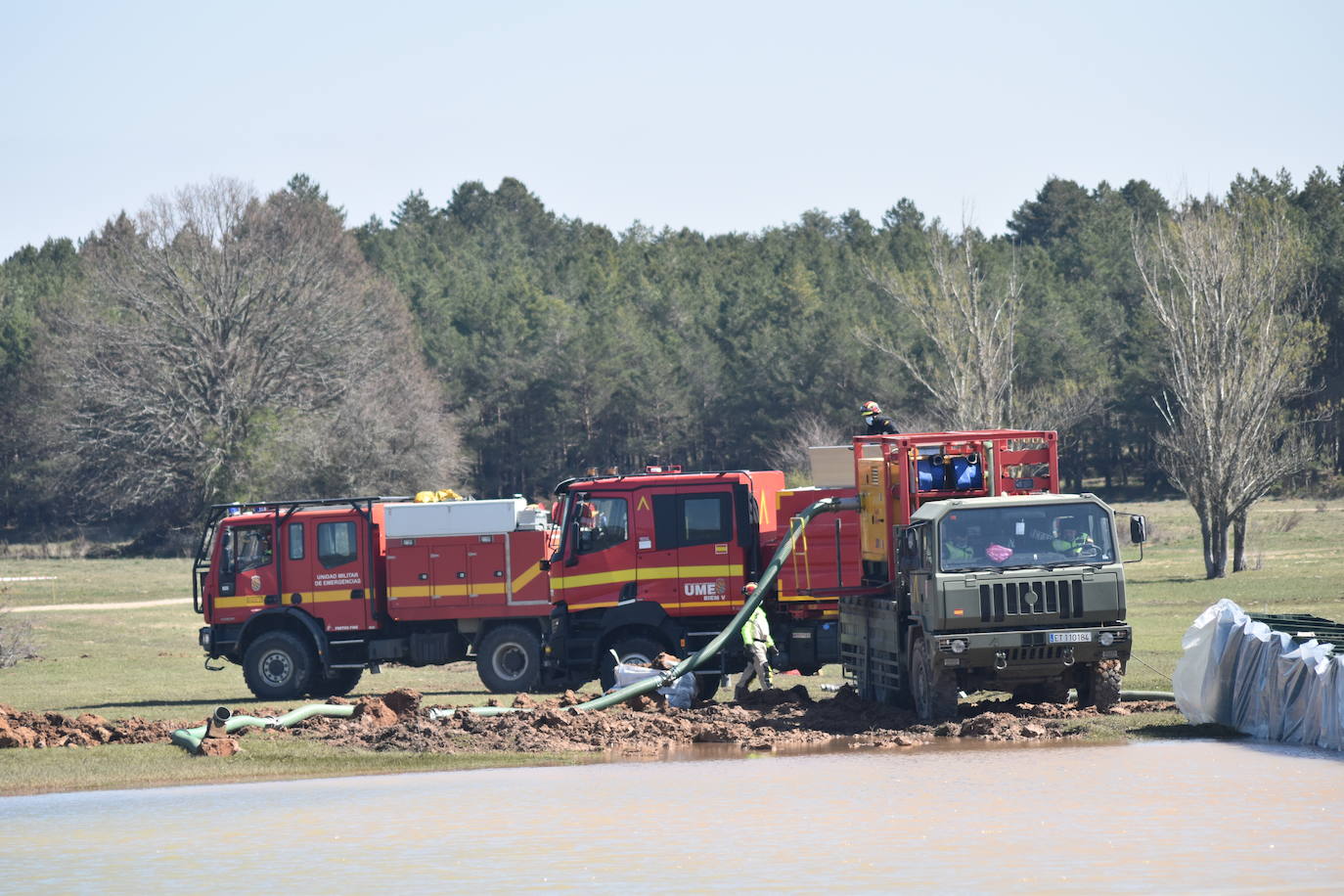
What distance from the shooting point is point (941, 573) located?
1867cm

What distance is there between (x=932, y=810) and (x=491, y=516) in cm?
1358

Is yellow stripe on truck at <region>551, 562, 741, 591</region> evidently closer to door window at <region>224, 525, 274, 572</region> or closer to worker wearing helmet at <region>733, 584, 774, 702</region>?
worker wearing helmet at <region>733, 584, 774, 702</region>

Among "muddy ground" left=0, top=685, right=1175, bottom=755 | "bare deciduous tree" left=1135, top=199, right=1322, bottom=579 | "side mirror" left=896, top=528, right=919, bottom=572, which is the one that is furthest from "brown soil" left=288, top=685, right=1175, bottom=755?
"bare deciduous tree" left=1135, top=199, right=1322, bottom=579

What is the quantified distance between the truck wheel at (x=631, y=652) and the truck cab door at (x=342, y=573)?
14.4ft

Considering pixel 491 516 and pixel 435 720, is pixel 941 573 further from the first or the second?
pixel 491 516

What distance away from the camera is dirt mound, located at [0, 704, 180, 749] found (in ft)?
67.4

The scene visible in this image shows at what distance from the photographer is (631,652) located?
2469 centimetres

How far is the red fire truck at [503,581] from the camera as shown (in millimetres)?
24609

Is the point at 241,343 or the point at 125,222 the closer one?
the point at 241,343

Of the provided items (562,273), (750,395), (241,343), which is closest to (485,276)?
(562,273)

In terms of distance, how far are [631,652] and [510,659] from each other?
2760mm

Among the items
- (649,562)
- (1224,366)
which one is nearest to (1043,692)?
(649,562)

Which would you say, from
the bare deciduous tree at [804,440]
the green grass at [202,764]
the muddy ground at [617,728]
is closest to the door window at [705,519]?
the muddy ground at [617,728]

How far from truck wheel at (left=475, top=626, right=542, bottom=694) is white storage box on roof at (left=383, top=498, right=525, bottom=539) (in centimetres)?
154
